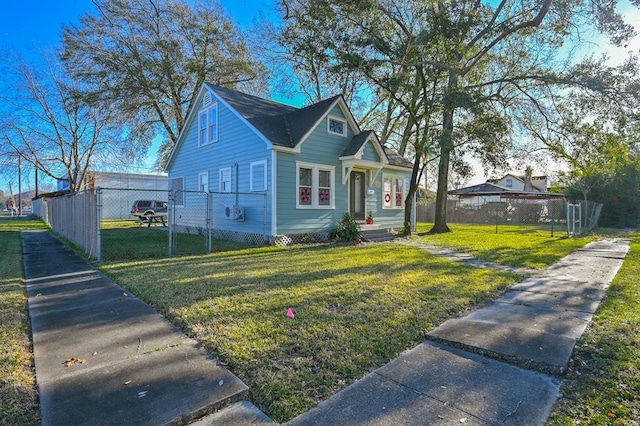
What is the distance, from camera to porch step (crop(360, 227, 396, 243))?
1293cm

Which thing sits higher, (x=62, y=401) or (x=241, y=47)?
(x=241, y=47)

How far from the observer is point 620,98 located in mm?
11055

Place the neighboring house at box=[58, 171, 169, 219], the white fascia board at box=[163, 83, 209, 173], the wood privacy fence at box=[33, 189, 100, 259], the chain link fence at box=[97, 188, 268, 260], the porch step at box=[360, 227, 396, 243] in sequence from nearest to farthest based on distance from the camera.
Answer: the wood privacy fence at box=[33, 189, 100, 259]
the chain link fence at box=[97, 188, 268, 260]
the porch step at box=[360, 227, 396, 243]
the white fascia board at box=[163, 83, 209, 173]
the neighboring house at box=[58, 171, 169, 219]

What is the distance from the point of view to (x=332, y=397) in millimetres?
2576

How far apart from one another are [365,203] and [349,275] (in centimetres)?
795

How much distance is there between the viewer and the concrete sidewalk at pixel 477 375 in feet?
7.69

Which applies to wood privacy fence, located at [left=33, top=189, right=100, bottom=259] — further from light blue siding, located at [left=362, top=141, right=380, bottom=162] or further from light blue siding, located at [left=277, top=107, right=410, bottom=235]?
light blue siding, located at [left=362, top=141, right=380, bottom=162]

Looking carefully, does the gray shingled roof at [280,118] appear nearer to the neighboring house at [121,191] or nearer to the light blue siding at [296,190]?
the light blue siding at [296,190]

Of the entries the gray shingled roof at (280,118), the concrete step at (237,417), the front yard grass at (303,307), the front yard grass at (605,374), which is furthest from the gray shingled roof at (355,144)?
the concrete step at (237,417)

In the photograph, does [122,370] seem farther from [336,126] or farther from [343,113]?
[343,113]

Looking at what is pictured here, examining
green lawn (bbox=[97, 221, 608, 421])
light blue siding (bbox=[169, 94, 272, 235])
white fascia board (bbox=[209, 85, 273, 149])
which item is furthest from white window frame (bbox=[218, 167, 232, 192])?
green lawn (bbox=[97, 221, 608, 421])

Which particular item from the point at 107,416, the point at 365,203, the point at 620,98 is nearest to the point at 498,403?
the point at 107,416

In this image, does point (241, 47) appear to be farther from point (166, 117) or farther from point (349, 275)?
point (349, 275)

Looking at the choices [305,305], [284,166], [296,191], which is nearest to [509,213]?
[296,191]
